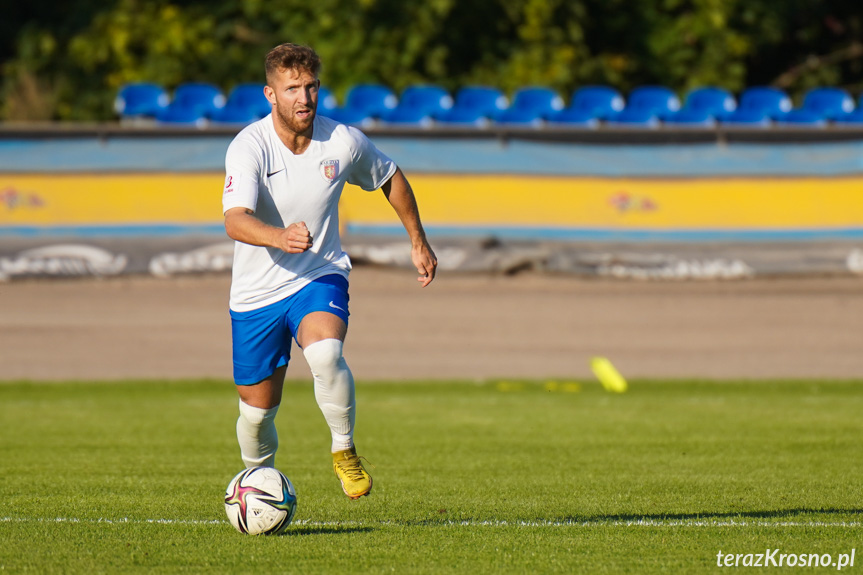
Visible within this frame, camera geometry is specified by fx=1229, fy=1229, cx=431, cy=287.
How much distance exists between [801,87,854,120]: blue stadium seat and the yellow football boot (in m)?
16.1

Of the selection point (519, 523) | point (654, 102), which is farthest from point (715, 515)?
point (654, 102)

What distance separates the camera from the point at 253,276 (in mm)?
6020

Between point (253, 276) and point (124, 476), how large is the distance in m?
2.34

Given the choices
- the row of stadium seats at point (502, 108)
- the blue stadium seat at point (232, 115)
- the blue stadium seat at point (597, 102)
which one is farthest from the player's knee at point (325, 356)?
the blue stadium seat at point (597, 102)

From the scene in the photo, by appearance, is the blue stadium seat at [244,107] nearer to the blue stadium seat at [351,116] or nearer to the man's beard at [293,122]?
the blue stadium seat at [351,116]

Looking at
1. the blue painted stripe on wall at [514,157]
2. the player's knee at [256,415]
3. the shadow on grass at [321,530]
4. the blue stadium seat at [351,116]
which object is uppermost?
the blue stadium seat at [351,116]

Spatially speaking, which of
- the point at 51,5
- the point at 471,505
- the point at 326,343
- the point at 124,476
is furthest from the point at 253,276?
the point at 51,5

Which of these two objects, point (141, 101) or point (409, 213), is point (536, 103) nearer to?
point (141, 101)

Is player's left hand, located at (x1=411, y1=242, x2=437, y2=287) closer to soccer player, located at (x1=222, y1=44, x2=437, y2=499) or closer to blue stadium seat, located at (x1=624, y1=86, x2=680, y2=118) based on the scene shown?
soccer player, located at (x1=222, y1=44, x2=437, y2=499)

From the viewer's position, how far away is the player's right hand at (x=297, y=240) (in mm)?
5312

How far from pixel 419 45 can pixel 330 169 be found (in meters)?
18.5

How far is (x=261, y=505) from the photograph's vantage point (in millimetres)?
5602

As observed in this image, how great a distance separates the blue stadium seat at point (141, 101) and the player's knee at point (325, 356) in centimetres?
1438

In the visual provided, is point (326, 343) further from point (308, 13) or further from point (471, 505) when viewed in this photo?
point (308, 13)
